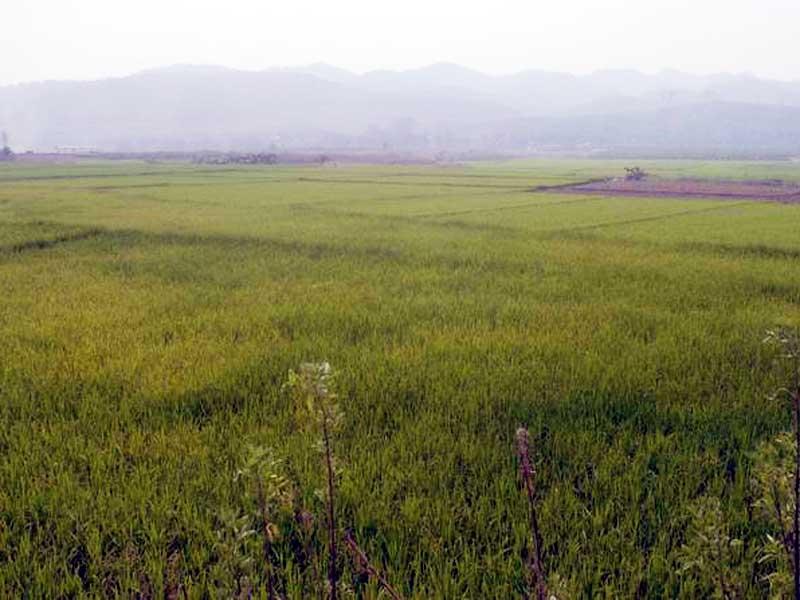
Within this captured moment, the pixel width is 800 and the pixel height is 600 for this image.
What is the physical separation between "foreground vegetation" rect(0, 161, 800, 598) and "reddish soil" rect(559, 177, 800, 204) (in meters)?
24.2

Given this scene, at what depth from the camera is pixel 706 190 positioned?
37938 millimetres

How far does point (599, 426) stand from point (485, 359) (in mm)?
1768

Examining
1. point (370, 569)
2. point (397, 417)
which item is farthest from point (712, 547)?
point (397, 417)

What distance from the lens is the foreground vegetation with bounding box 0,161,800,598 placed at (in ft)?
10.1

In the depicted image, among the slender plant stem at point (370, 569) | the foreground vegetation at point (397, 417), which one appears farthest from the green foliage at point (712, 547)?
the slender plant stem at point (370, 569)

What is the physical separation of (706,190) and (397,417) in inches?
1513

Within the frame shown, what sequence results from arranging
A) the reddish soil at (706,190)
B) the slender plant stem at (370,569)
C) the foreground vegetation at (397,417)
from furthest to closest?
the reddish soil at (706,190) → the foreground vegetation at (397,417) → the slender plant stem at (370,569)

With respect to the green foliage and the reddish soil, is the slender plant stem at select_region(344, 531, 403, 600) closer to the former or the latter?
the green foliage

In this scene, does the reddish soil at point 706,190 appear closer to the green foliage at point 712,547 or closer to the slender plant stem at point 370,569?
the slender plant stem at point 370,569

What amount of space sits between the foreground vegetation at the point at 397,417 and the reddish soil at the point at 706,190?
24224 mm

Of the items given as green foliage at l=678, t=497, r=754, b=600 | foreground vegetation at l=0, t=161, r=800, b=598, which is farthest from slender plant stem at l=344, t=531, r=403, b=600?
green foliage at l=678, t=497, r=754, b=600

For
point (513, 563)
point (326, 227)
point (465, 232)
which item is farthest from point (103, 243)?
point (513, 563)

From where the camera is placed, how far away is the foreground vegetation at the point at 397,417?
121 inches

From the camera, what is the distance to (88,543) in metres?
3.22
